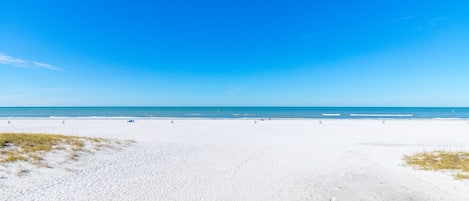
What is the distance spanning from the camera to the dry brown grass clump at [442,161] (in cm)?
920

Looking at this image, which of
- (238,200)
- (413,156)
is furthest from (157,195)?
(413,156)

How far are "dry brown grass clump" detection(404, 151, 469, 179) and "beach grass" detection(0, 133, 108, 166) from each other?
14672 mm

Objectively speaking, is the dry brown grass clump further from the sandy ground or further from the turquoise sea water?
A: the turquoise sea water

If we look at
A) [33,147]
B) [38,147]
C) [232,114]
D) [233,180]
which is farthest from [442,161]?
[232,114]

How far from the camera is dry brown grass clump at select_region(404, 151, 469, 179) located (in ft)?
30.2

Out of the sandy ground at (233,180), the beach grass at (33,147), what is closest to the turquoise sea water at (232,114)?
the beach grass at (33,147)

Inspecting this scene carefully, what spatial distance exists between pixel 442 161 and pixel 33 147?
17.9m

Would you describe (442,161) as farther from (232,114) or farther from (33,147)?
(232,114)

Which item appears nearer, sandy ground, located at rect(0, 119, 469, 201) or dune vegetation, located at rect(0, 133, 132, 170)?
sandy ground, located at rect(0, 119, 469, 201)

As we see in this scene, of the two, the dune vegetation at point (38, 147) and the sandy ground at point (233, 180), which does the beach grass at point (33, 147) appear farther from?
the sandy ground at point (233, 180)

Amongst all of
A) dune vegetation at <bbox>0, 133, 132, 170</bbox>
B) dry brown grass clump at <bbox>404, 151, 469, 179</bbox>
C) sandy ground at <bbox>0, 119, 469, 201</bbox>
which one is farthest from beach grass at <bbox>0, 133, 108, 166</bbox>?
dry brown grass clump at <bbox>404, 151, 469, 179</bbox>

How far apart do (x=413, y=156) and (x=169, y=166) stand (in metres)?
11.9

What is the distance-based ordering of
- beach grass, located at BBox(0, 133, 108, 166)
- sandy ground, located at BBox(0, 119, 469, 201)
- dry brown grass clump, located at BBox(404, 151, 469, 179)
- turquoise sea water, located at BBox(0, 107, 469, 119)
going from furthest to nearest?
turquoise sea water, located at BBox(0, 107, 469, 119) < dry brown grass clump, located at BBox(404, 151, 469, 179) < beach grass, located at BBox(0, 133, 108, 166) < sandy ground, located at BBox(0, 119, 469, 201)

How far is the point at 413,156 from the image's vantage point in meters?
12.0
